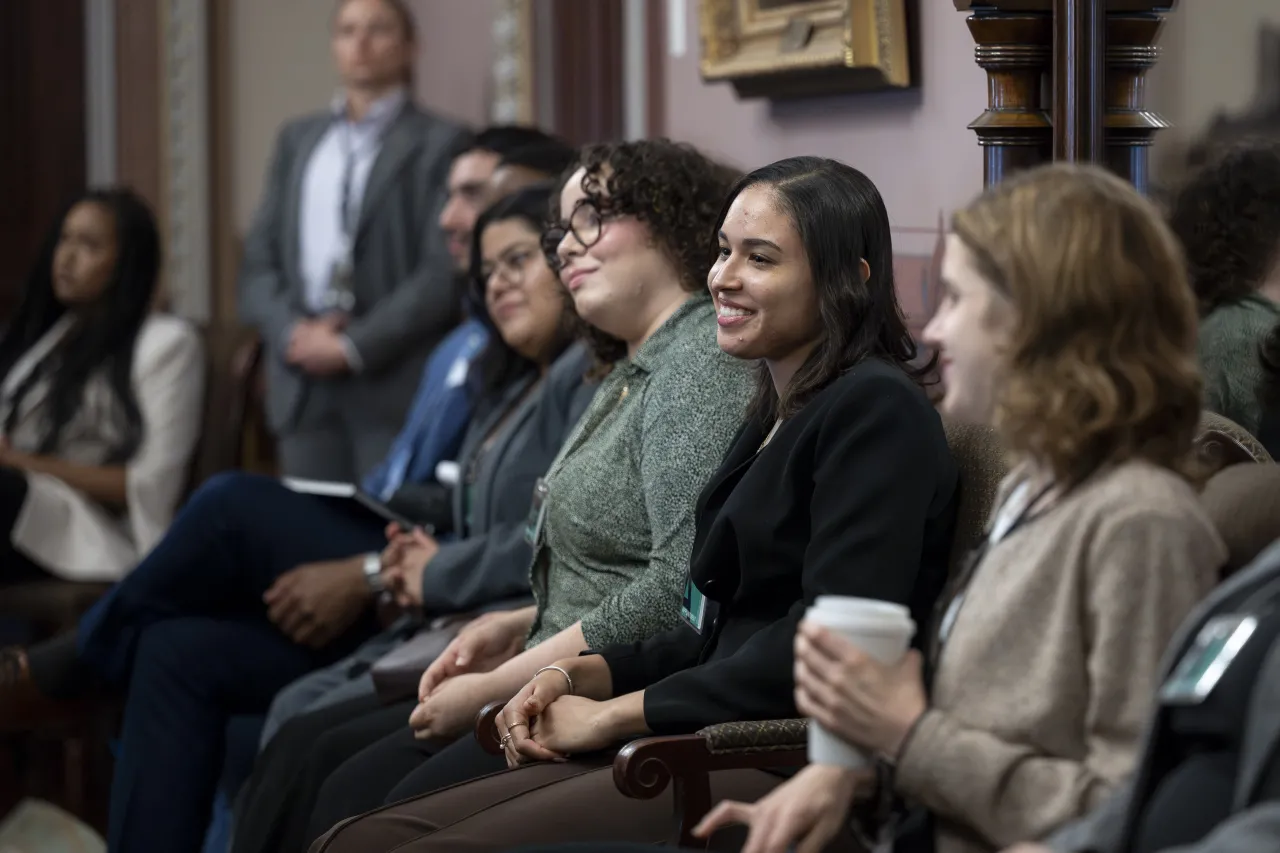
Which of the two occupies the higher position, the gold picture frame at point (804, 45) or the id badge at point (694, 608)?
the gold picture frame at point (804, 45)

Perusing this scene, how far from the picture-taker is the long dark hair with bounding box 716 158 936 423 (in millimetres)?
2137

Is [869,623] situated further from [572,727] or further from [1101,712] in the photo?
[572,727]

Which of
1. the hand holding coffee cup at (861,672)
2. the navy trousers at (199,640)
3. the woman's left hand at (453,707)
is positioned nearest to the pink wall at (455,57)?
the navy trousers at (199,640)

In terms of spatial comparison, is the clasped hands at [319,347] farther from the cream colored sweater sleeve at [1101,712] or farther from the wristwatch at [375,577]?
the cream colored sweater sleeve at [1101,712]

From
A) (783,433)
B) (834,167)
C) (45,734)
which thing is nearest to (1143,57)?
(834,167)

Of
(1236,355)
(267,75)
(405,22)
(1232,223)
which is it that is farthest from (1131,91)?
(267,75)

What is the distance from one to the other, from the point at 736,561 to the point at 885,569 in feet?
0.83

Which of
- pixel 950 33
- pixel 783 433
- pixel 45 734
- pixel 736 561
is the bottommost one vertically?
pixel 45 734

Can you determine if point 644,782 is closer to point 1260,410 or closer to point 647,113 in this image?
point 1260,410

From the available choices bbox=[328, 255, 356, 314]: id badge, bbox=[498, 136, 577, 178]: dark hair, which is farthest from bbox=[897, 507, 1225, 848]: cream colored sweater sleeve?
bbox=[328, 255, 356, 314]: id badge

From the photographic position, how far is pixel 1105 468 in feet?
5.14

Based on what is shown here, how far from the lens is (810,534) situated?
2082mm

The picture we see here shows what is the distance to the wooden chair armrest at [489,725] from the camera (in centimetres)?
234

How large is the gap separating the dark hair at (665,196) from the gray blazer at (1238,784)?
1283 mm
